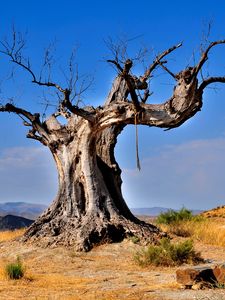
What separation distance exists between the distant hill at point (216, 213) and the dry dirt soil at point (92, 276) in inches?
644

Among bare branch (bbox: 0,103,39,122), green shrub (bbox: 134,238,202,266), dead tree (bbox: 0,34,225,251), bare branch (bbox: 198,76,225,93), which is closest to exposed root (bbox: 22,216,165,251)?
dead tree (bbox: 0,34,225,251)

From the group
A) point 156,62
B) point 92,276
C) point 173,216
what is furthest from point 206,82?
point 173,216

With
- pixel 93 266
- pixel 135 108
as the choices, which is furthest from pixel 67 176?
pixel 93 266

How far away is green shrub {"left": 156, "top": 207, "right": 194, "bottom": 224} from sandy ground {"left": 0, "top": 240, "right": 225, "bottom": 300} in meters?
8.57

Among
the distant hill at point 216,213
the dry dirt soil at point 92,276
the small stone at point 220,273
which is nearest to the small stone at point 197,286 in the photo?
the dry dirt soil at point 92,276

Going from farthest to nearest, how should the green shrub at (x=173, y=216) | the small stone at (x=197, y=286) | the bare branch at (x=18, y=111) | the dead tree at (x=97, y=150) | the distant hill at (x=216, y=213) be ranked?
the distant hill at (x=216, y=213) → the green shrub at (x=173, y=216) → the bare branch at (x=18, y=111) → the dead tree at (x=97, y=150) → the small stone at (x=197, y=286)

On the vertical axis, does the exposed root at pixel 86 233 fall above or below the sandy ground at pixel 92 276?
above

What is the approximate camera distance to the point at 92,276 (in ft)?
38.9

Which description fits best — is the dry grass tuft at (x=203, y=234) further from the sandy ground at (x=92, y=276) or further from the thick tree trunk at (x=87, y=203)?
the thick tree trunk at (x=87, y=203)

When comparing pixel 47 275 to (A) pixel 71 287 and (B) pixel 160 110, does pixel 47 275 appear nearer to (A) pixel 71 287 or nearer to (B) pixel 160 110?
(A) pixel 71 287

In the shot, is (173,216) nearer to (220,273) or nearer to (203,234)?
(203,234)

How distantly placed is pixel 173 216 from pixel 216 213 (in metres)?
10.1

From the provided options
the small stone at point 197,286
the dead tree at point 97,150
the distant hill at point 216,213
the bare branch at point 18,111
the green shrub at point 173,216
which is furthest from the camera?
the distant hill at point 216,213

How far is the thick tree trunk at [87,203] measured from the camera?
16.3m
